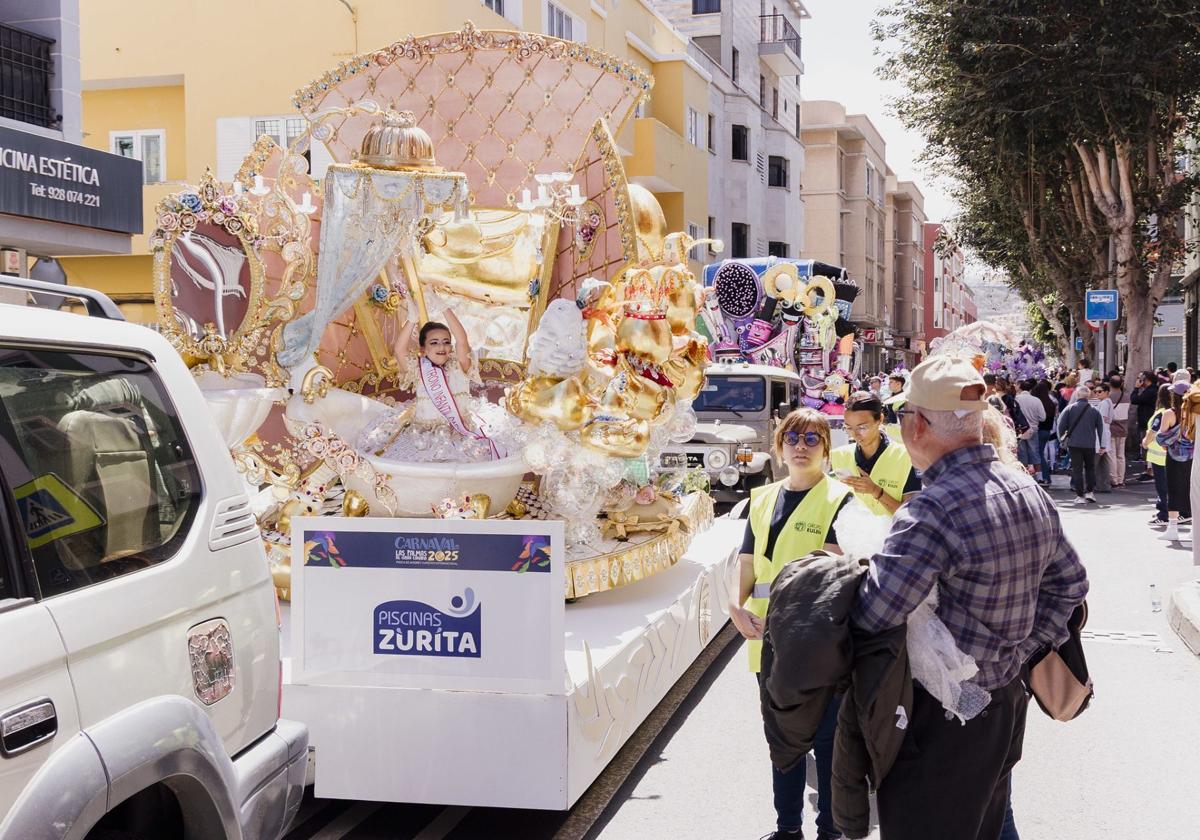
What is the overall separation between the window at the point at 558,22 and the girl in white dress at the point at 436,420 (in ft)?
61.8

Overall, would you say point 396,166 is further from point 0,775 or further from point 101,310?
point 0,775

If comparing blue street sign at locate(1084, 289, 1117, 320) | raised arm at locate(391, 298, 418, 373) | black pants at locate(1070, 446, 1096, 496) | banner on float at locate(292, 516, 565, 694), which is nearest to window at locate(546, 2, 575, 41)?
blue street sign at locate(1084, 289, 1117, 320)

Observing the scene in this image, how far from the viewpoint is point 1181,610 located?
946 cm

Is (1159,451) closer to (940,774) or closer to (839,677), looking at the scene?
(940,774)

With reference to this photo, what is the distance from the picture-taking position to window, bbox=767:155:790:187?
135 ft

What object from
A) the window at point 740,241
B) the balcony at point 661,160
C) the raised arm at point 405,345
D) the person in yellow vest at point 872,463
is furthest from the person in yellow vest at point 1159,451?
the window at point 740,241

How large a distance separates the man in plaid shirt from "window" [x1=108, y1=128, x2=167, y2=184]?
75.3 ft

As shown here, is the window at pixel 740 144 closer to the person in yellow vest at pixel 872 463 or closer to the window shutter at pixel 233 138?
the window shutter at pixel 233 138

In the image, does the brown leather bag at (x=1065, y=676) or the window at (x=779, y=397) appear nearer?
the brown leather bag at (x=1065, y=676)

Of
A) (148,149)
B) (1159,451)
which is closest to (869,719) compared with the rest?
(1159,451)

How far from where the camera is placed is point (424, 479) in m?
7.39

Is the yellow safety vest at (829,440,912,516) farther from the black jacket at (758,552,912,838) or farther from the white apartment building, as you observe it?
the white apartment building

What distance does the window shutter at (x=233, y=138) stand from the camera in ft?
71.3

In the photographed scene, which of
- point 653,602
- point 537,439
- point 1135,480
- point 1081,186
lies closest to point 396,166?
point 537,439
